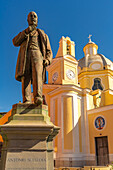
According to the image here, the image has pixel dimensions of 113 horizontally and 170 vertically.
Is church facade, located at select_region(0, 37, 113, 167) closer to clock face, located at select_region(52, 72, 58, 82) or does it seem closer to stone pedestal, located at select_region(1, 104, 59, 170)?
clock face, located at select_region(52, 72, 58, 82)

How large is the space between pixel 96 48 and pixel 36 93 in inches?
1244

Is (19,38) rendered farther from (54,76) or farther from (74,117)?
(54,76)

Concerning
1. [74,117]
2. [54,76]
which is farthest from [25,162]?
[54,76]

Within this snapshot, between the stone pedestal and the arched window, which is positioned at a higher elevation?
the arched window

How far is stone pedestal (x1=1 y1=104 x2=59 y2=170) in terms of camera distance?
3271mm

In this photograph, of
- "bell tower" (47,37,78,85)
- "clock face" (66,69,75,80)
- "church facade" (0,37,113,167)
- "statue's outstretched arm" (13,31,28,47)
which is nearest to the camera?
"statue's outstretched arm" (13,31,28,47)

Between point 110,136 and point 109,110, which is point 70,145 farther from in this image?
point 109,110

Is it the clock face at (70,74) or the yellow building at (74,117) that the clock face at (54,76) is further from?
the clock face at (70,74)

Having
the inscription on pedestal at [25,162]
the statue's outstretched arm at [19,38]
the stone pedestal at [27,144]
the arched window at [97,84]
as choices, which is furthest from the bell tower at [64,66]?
the inscription on pedestal at [25,162]

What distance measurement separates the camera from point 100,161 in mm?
17812

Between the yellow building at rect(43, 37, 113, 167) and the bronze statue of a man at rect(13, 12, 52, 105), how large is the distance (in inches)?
593

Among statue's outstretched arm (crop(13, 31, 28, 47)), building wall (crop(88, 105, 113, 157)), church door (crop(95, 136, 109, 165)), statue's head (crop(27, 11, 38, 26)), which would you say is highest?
statue's head (crop(27, 11, 38, 26))

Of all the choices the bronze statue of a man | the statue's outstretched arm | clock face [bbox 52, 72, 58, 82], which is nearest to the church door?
clock face [bbox 52, 72, 58, 82]

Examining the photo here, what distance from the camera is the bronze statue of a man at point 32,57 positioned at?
404 cm
